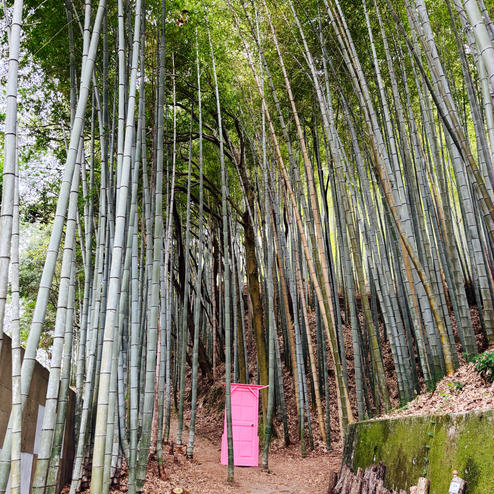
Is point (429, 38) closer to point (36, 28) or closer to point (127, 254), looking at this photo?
point (127, 254)

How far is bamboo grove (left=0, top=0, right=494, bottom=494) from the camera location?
77.1 inches

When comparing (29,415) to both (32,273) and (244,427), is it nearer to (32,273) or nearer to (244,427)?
(244,427)

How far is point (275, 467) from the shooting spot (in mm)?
5016

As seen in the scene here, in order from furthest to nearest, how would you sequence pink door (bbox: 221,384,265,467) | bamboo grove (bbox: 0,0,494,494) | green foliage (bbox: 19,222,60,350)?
green foliage (bbox: 19,222,60,350) < pink door (bbox: 221,384,265,467) < bamboo grove (bbox: 0,0,494,494)

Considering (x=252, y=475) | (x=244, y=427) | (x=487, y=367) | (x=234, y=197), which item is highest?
(x=234, y=197)

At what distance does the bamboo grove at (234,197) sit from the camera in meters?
1.96

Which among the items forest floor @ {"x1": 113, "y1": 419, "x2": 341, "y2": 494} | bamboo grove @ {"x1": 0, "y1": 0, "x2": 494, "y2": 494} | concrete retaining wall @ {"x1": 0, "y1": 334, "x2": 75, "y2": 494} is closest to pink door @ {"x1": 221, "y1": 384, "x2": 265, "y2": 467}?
forest floor @ {"x1": 113, "y1": 419, "x2": 341, "y2": 494}

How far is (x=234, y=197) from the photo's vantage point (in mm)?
8000

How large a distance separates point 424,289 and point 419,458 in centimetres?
123

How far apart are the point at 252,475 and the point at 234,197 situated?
459cm

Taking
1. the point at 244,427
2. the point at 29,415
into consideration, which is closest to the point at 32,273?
the point at 244,427

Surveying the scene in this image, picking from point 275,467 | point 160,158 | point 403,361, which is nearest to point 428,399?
point 403,361

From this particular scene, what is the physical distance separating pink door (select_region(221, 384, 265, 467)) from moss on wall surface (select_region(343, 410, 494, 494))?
209 centimetres

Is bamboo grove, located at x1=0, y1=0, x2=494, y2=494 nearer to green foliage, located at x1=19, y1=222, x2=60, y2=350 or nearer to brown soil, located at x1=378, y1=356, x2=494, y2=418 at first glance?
brown soil, located at x1=378, y1=356, x2=494, y2=418
